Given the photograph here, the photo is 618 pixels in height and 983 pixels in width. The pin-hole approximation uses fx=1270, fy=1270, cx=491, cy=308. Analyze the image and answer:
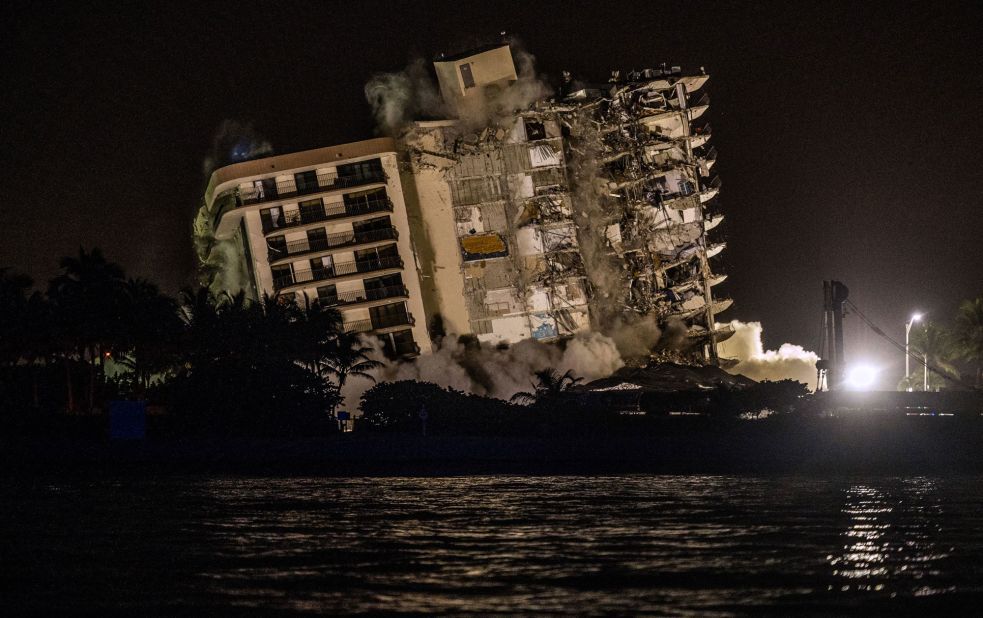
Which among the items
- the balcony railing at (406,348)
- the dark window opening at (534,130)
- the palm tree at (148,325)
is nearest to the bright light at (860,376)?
the dark window opening at (534,130)

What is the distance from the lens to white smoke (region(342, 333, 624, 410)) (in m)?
85.8

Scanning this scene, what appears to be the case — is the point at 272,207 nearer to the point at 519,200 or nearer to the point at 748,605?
the point at 519,200

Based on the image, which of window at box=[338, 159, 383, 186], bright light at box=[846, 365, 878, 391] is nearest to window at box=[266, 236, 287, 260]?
window at box=[338, 159, 383, 186]

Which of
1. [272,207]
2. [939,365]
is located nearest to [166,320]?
[272,207]

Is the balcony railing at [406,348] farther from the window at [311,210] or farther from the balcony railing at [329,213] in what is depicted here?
the window at [311,210]

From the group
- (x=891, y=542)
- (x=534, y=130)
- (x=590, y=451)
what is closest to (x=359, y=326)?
(x=534, y=130)

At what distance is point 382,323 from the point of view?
90500 mm

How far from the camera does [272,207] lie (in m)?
90.2

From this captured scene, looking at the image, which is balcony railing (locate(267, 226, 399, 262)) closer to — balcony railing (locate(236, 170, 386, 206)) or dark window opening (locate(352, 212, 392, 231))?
dark window opening (locate(352, 212, 392, 231))

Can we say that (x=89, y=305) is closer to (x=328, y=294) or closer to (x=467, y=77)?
(x=328, y=294)

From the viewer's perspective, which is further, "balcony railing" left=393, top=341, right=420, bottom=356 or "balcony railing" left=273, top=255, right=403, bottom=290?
"balcony railing" left=393, top=341, right=420, bottom=356

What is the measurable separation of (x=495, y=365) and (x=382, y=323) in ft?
30.2

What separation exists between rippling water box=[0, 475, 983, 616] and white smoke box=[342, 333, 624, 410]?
4543 cm

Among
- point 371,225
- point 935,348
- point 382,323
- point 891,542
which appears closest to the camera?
point 891,542
